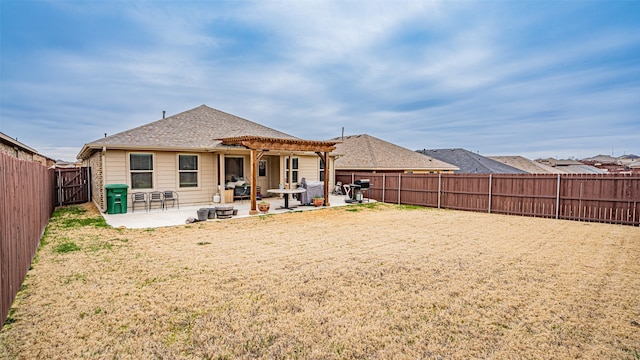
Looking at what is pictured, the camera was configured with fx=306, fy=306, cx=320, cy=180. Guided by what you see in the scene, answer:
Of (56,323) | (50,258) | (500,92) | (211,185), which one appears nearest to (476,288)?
(56,323)

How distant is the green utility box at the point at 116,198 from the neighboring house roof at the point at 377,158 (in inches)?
506

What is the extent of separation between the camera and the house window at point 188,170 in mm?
12304

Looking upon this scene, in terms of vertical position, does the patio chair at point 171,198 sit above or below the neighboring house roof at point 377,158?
below

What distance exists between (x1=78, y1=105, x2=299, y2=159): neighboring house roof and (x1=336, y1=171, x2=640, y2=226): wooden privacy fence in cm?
877

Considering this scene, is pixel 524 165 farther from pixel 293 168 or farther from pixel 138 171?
pixel 138 171

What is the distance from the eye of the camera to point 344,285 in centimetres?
447

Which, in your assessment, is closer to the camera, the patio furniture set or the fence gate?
the patio furniture set

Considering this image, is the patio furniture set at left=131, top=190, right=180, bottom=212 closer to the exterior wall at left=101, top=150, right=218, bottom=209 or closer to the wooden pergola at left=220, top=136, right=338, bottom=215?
the exterior wall at left=101, top=150, right=218, bottom=209

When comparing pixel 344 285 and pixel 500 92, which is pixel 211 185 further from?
pixel 500 92

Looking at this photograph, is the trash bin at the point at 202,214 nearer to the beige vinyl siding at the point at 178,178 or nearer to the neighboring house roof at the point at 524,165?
the beige vinyl siding at the point at 178,178

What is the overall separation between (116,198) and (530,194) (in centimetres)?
1533

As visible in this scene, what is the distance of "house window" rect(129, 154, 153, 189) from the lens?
1125cm

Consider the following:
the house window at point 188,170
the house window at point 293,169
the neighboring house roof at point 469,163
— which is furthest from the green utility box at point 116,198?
the neighboring house roof at point 469,163

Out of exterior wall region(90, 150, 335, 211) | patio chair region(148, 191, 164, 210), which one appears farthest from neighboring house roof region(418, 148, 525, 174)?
patio chair region(148, 191, 164, 210)
